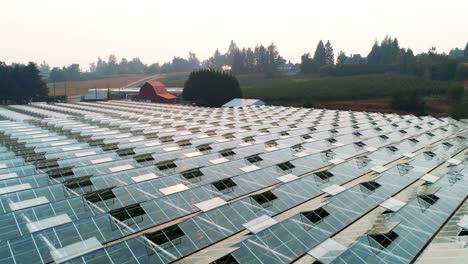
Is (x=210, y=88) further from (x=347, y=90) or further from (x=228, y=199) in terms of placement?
(x=228, y=199)

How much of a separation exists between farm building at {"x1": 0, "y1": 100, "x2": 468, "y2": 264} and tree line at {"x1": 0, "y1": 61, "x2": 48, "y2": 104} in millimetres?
97641

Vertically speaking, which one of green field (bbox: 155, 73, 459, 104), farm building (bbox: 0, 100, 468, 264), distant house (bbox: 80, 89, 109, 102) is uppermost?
green field (bbox: 155, 73, 459, 104)

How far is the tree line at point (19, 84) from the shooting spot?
135500mm

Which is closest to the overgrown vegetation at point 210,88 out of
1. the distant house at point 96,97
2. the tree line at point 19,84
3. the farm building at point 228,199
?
the distant house at point 96,97

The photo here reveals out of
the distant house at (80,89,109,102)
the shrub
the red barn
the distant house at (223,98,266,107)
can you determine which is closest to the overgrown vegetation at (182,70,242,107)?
the distant house at (223,98,266,107)

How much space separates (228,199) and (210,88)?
10459cm

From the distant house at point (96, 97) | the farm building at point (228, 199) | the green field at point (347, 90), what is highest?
the green field at point (347, 90)

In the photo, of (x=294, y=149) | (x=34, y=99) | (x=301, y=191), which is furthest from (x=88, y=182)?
(x=34, y=99)

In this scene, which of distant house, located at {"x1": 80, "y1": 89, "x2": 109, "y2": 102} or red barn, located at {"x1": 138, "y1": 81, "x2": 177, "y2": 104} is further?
distant house, located at {"x1": 80, "y1": 89, "x2": 109, "y2": 102}

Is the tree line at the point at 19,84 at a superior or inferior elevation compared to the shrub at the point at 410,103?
superior

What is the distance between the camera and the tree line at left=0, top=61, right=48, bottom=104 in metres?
136

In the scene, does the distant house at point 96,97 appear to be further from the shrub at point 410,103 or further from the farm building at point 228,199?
the shrub at point 410,103

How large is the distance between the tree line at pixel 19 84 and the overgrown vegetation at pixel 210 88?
68819mm

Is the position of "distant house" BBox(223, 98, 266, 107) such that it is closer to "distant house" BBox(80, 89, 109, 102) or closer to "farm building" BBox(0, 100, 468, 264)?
"farm building" BBox(0, 100, 468, 264)
